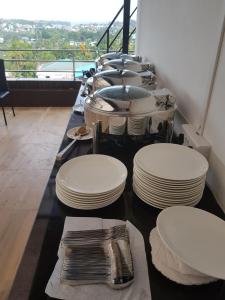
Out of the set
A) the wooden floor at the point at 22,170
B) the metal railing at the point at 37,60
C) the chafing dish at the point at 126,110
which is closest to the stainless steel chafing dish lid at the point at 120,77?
the chafing dish at the point at 126,110

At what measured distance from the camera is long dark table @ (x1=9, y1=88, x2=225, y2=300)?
456 millimetres

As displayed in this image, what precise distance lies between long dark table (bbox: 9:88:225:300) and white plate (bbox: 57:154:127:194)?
57 mm

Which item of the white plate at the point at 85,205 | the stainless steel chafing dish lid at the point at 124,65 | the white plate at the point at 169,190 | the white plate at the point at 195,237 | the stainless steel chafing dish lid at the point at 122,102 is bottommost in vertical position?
the white plate at the point at 85,205

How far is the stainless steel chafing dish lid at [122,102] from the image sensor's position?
0.81 metres

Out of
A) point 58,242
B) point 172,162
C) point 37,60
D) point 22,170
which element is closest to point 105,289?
point 58,242

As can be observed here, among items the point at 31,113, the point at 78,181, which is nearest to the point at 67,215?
the point at 78,181

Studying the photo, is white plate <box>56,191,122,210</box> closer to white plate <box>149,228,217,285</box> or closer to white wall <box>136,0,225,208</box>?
white plate <box>149,228,217,285</box>

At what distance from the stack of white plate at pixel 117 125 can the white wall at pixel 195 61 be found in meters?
0.29

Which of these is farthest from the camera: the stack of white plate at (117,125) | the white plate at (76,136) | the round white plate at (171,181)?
the white plate at (76,136)

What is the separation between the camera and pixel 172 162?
0.72 metres

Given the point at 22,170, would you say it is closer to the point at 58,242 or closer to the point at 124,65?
the point at 124,65

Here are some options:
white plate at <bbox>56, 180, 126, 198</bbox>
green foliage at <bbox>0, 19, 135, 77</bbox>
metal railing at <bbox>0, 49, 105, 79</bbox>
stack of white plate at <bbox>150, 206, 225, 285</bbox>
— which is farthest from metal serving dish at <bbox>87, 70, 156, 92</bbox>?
metal railing at <bbox>0, 49, 105, 79</bbox>

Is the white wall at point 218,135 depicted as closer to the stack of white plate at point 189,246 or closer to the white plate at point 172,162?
the white plate at point 172,162

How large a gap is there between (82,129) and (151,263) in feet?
2.21
